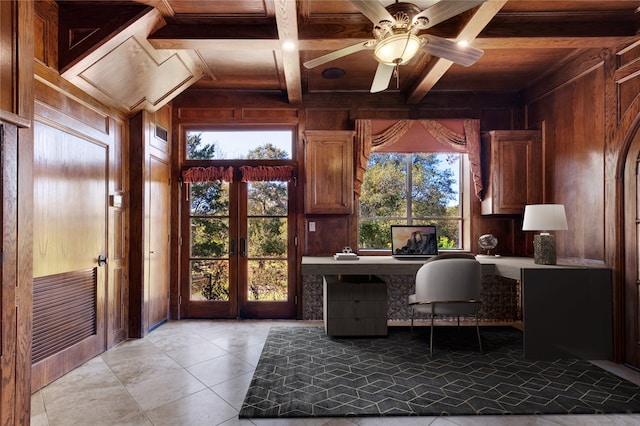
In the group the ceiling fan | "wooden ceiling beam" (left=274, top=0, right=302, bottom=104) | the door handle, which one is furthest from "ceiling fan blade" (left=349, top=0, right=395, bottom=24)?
the door handle

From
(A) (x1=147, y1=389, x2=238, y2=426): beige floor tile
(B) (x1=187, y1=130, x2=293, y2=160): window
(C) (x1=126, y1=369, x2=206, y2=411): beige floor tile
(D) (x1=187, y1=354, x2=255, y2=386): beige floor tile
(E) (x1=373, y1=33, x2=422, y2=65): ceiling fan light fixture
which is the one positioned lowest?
(D) (x1=187, y1=354, x2=255, y2=386): beige floor tile

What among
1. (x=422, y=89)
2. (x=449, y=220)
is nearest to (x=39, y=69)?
(x=422, y=89)

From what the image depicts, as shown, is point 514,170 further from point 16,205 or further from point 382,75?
point 16,205

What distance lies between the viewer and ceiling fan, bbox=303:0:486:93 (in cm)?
214

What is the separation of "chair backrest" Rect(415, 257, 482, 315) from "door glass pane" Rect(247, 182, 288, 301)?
207 centimetres

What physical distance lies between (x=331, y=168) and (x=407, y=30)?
224 centimetres

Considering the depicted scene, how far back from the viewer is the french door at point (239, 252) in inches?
187

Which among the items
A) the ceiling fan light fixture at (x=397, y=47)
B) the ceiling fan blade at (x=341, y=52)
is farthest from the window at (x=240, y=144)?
the ceiling fan light fixture at (x=397, y=47)

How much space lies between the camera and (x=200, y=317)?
474 centimetres

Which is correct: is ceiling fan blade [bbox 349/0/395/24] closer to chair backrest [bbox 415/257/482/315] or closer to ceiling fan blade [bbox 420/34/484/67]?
ceiling fan blade [bbox 420/34/484/67]

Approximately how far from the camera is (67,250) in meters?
A: 3.02

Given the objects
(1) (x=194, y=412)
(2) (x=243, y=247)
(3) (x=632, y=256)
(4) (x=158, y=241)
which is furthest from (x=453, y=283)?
(4) (x=158, y=241)

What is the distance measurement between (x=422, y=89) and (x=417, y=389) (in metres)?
3.28

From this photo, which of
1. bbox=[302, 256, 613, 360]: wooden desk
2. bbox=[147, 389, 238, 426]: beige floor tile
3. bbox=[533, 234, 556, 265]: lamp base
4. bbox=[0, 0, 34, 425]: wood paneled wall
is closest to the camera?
bbox=[0, 0, 34, 425]: wood paneled wall
